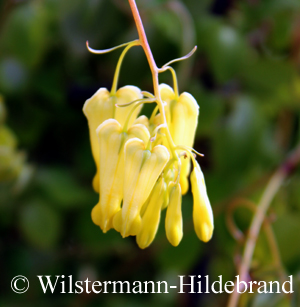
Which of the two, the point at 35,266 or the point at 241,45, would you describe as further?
the point at 35,266

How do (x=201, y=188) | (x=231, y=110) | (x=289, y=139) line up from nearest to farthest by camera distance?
(x=201, y=188) < (x=231, y=110) < (x=289, y=139)

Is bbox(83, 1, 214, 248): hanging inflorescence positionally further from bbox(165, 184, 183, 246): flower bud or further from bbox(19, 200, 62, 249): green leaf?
bbox(19, 200, 62, 249): green leaf

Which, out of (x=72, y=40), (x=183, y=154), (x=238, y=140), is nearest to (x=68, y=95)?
(x=72, y=40)

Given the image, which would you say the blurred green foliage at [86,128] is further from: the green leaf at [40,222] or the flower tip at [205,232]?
the flower tip at [205,232]

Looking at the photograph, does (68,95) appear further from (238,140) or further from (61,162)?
(238,140)
